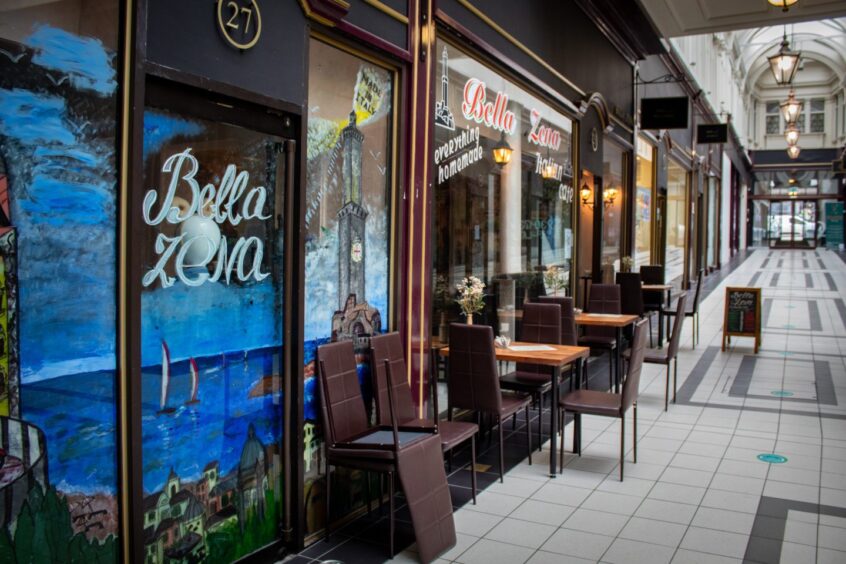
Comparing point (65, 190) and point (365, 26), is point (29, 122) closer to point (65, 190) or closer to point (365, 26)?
point (65, 190)

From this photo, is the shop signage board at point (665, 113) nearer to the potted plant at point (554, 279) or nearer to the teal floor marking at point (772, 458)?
the potted plant at point (554, 279)

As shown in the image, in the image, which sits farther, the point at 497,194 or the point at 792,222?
the point at 792,222

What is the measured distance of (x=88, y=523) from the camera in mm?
2473

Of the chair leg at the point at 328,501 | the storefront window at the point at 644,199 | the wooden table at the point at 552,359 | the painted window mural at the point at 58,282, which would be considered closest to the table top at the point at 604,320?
the wooden table at the point at 552,359

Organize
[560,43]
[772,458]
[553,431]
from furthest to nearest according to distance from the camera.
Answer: [560,43], [772,458], [553,431]

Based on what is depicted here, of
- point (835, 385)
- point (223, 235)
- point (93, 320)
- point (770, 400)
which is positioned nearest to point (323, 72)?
point (223, 235)

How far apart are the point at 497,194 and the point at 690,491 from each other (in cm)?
304

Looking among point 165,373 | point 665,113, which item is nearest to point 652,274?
point 665,113

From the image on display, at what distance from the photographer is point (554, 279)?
8.12 meters

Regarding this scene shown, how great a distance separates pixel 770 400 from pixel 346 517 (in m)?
4.76

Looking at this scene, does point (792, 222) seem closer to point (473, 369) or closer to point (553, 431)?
point (553, 431)

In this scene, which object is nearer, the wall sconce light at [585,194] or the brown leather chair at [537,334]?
the brown leather chair at [537,334]

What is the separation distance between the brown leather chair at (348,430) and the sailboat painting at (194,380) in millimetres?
775

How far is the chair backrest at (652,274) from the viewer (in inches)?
436
